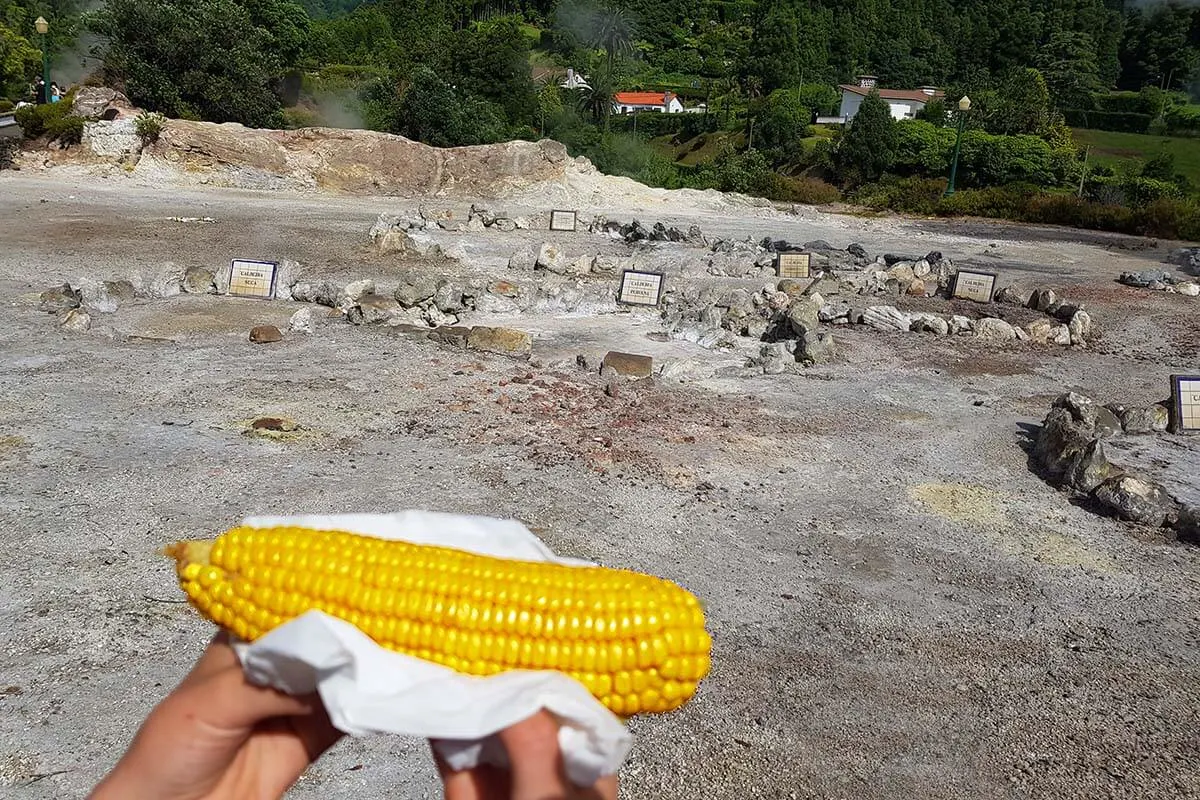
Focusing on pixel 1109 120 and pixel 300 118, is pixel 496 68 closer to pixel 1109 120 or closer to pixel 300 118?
pixel 300 118

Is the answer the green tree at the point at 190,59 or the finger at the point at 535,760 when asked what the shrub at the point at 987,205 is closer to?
the green tree at the point at 190,59

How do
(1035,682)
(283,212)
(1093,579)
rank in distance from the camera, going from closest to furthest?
(1035,682), (1093,579), (283,212)

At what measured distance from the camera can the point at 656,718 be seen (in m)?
5.50

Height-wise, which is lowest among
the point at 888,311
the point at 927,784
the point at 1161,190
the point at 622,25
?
the point at 927,784

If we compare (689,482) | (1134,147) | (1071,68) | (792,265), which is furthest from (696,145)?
(689,482)

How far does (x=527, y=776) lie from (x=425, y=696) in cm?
28

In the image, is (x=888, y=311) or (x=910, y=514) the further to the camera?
(x=888, y=311)

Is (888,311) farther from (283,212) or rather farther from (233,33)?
(233,33)

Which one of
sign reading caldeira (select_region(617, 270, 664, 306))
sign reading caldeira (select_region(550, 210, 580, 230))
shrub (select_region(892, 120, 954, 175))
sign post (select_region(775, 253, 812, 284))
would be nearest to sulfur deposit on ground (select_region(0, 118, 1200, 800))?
sign reading caldeira (select_region(617, 270, 664, 306))

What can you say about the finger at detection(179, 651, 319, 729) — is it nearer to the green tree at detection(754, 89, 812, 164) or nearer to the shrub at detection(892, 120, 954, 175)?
the shrub at detection(892, 120, 954, 175)

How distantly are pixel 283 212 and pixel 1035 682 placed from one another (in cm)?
2390

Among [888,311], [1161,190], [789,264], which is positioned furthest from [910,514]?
[1161,190]

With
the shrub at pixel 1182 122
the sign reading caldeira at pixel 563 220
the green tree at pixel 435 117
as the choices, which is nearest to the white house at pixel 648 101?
the shrub at pixel 1182 122

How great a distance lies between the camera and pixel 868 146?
51.2 m
